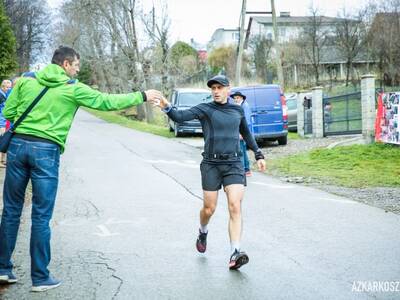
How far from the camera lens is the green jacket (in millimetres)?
5344

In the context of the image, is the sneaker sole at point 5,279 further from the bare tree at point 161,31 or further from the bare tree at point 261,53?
the bare tree at point 261,53

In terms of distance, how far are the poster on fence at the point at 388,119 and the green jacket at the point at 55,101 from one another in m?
13.3

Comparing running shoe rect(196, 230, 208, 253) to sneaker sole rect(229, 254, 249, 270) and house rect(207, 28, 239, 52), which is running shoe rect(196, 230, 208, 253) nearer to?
sneaker sole rect(229, 254, 249, 270)

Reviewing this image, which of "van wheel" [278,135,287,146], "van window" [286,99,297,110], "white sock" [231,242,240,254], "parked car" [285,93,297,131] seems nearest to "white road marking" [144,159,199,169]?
"van wheel" [278,135,287,146]

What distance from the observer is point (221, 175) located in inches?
246

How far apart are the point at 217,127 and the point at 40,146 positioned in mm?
1795

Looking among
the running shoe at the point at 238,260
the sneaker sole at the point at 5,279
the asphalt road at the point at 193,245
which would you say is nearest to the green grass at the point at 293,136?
the asphalt road at the point at 193,245

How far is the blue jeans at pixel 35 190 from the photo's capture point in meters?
5.30

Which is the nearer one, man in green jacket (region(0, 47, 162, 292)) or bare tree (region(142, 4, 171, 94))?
man in green jacket (region(0, 47, 162, 292))

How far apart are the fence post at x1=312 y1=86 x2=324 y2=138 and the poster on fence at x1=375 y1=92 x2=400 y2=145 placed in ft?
18.3

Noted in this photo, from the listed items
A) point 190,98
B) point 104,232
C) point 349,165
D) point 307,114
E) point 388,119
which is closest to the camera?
point 104,232

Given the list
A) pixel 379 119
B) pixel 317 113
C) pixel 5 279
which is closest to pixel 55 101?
pixel 5 279

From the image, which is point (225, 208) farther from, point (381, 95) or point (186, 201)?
point (381, 95)

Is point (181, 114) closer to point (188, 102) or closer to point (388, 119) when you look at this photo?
point (388, 119)
